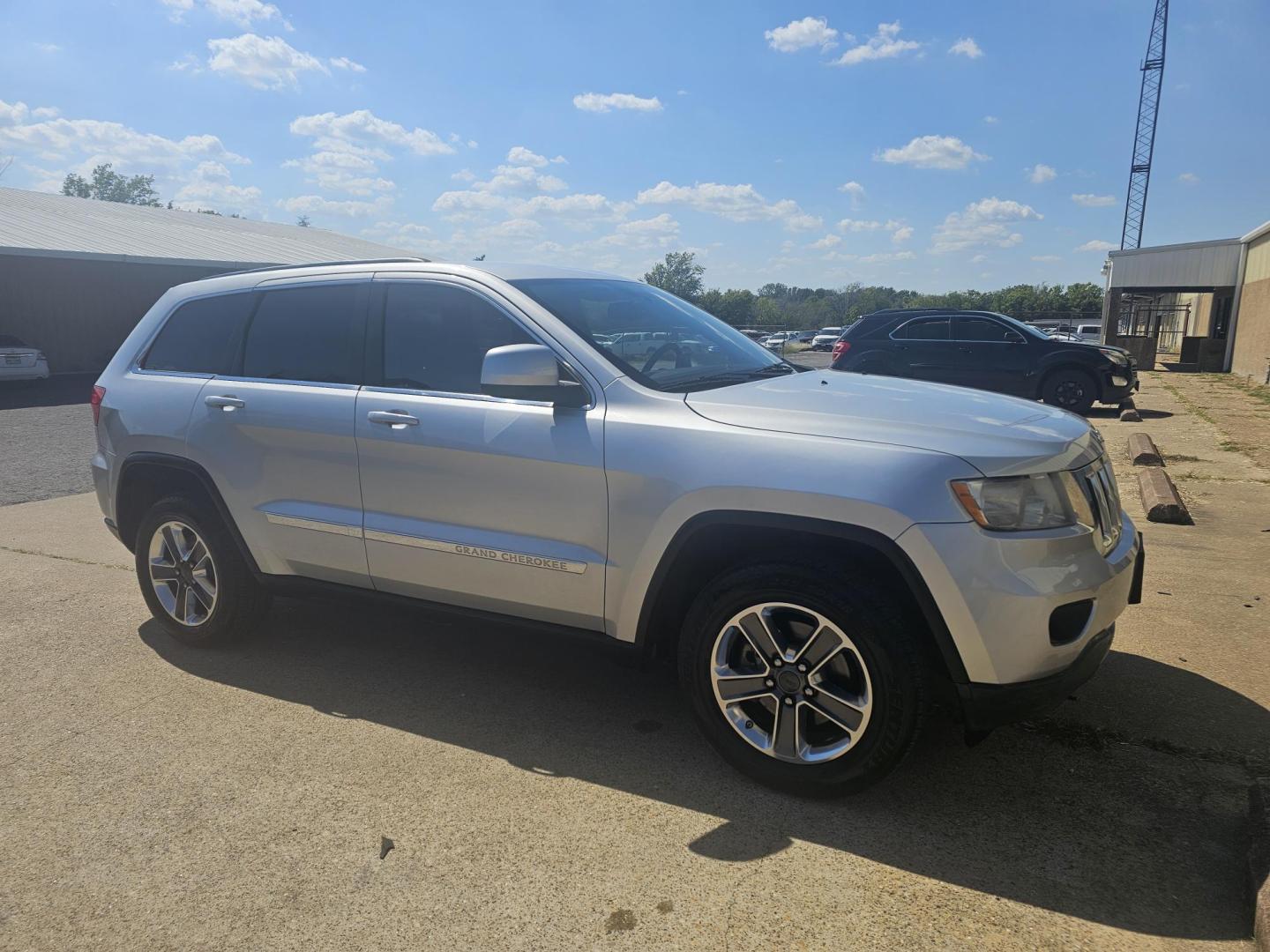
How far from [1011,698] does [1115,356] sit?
1342 cm

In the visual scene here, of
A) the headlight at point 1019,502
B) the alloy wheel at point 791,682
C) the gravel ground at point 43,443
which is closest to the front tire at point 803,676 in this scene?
the alloy wheel at point 791,682

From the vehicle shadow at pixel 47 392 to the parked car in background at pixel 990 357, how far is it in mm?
12833

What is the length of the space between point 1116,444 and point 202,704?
1055cm

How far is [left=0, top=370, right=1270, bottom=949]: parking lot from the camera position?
8.16 ft

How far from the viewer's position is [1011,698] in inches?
108

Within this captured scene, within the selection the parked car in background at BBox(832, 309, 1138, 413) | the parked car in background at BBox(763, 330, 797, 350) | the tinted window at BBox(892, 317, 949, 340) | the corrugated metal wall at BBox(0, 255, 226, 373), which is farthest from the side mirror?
the parked car in background at BBox(763, 330, 797, 350)

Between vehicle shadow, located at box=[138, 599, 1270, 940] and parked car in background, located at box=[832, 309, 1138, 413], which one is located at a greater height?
parked car in background, located at box=[832, 309, 1138, 413]

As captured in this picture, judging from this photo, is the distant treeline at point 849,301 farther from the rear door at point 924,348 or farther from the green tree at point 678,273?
the rear door at point 924,348

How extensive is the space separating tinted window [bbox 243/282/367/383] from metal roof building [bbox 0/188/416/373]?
64.1ft

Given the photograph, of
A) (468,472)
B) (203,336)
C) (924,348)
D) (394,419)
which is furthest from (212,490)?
(924,348)

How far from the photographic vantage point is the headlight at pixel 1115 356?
14125mm

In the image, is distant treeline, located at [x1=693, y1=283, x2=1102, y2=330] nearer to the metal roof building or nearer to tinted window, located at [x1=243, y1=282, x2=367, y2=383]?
the metal roof building

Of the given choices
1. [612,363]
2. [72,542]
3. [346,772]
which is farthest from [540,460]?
[72,542]

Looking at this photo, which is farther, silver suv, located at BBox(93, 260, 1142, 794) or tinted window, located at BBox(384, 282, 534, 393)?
tinted window, located at BBox(384, 282, 534, 393)
